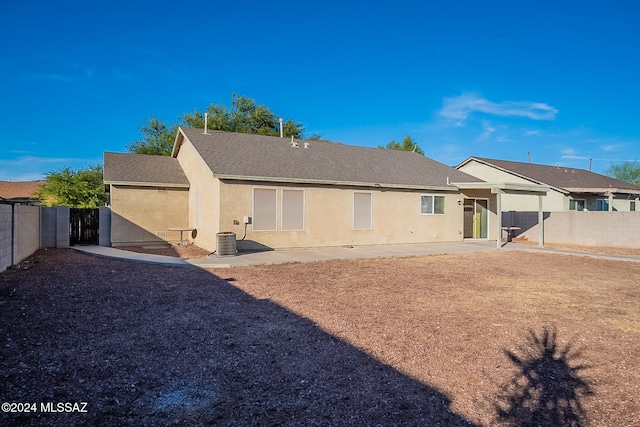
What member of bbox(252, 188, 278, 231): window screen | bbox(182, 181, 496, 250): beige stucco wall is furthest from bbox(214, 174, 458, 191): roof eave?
bbox(252, 188, 278, 231): window screen

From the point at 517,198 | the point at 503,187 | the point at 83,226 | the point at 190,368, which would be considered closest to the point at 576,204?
the point at 517,198

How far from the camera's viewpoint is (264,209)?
14.0 metres

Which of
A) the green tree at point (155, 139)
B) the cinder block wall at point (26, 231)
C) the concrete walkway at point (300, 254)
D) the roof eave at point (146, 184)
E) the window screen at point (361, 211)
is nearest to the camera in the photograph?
the cinder block wall at point (26, 231)

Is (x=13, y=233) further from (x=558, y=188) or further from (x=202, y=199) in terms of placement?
(x=558, y=188)

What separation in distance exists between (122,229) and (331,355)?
13.2 m

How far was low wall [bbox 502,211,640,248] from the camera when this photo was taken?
17384 millimetres

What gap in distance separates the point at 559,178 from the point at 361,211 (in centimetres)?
1807

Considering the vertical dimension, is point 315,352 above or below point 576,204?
below

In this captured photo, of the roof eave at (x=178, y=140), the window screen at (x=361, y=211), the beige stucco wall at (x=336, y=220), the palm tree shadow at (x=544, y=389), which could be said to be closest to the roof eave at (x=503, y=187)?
the beige stucco wall at (x=336, y=220)

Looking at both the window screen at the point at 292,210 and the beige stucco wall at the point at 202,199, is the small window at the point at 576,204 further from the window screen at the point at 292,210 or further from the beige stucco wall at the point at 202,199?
the beige stucco wall at the point at 202,199

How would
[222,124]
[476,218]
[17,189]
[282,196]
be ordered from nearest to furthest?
[282,196] < [476,218] < [222,124] < [17,189]

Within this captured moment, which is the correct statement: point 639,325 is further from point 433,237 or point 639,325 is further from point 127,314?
point 433,237

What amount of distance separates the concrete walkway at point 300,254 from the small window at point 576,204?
33.5 ft

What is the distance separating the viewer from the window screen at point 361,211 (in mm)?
15891
